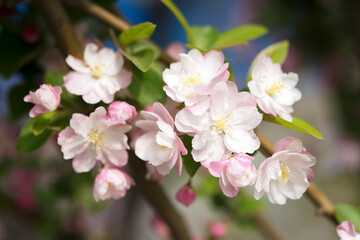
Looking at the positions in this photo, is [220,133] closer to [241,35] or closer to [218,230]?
[241,35]

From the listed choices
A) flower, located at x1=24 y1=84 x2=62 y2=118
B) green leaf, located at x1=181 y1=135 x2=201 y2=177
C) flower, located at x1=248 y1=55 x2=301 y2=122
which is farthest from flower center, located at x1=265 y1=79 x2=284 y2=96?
flower, located at x1=24 y1=84 x2=62 y2=118

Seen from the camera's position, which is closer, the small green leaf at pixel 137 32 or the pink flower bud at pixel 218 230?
the small green leaf at pixel 137 32

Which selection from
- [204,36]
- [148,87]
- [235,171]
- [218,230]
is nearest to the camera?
[235,171]

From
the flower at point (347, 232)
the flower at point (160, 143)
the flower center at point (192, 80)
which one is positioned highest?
the flower center at point (192, 80)

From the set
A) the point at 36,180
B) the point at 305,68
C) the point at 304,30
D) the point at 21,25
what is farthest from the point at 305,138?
the point at 21,25

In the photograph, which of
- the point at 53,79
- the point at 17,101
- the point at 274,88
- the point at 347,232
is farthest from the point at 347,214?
the point at 17,101

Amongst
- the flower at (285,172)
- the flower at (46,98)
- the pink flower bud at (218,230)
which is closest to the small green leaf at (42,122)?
the flower at (46,98)

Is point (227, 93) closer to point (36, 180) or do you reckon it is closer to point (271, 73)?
point (271, 73)

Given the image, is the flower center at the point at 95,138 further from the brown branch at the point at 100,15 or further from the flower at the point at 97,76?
the brown branch at the point at 100,15
